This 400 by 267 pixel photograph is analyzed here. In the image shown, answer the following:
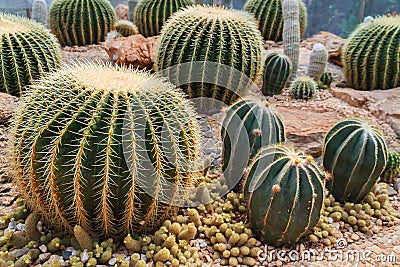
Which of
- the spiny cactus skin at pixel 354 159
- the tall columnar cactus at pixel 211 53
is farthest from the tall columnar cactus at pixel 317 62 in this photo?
the spiny cactus skin at pixel 354 159

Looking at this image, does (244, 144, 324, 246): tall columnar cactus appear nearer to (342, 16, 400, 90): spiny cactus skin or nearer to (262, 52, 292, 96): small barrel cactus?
(262, 52, 292, 96): small barrel cactus

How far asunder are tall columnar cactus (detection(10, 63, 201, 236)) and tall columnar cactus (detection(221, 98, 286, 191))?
623 mm

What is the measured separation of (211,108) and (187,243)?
6.09ft

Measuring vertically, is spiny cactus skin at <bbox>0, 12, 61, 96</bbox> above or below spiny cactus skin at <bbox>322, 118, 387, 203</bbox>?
above

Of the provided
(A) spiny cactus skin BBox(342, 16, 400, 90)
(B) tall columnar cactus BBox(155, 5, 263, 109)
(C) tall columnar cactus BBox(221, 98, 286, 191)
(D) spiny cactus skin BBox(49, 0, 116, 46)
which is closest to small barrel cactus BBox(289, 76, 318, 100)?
(A) spiny cactus skin BBox(342, 16, 400, 90)

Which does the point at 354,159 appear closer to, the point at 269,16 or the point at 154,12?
the point at 269,16

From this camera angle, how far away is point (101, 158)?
1802mm

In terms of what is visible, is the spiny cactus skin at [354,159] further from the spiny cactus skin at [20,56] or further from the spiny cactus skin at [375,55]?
the spiny cactus skin at [20,56]

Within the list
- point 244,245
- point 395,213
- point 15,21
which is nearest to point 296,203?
point 244,245

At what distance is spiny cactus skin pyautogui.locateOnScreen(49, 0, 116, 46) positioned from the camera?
5723 mm

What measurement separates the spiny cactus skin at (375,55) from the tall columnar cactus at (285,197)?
2.98 meters

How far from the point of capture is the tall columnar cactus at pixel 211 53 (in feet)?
11.3

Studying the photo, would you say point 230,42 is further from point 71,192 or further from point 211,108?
point 71,192

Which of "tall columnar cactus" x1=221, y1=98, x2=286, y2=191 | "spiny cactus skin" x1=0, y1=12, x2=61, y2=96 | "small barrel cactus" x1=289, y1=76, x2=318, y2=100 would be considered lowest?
"small barrel cactus" x1=289, y1=76, x2=318, y2=100
